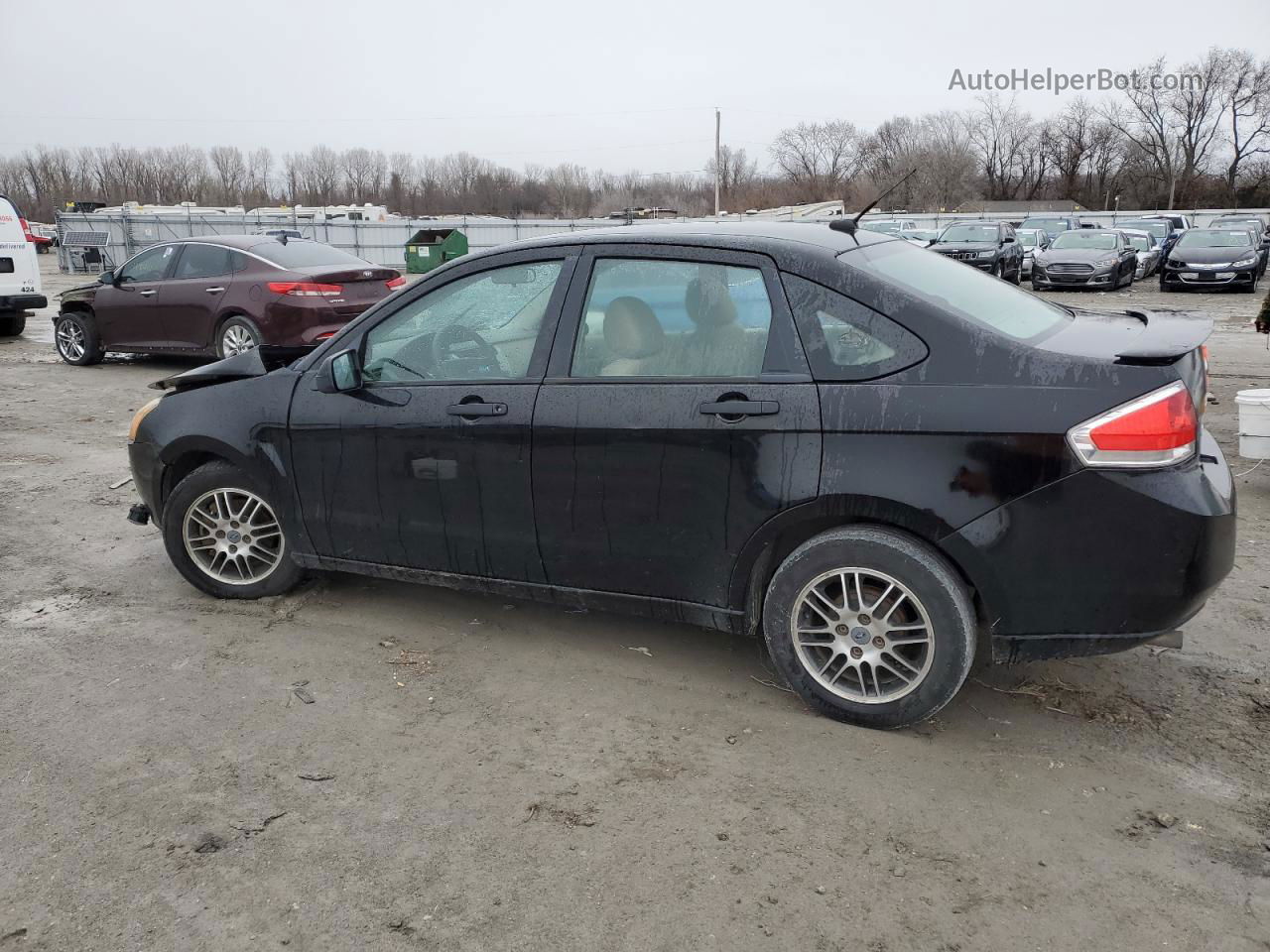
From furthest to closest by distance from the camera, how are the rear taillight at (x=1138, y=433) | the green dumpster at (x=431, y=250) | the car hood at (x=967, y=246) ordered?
the green dumpster at (x=431, y=250), the car hood at (x=967, y=246), the rear taillight at (x=1138, y=433)

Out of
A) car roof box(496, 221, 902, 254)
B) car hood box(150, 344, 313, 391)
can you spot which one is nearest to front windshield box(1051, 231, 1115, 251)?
car roof box(496, 221, 902, 254)

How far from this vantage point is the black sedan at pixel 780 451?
125 inches

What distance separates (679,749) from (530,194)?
10771cm

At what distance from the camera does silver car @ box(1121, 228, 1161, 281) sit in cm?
2809

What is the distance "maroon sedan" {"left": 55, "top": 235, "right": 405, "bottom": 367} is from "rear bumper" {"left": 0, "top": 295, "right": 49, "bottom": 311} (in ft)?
9.55

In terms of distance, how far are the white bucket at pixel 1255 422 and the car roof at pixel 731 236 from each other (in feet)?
10.5

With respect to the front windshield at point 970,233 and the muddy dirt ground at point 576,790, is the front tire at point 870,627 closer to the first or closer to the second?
the muddy dirt ground at point 576,790

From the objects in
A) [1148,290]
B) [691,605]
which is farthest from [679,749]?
[1148,290]

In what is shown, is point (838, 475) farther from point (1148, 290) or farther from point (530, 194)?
point (530, 194)

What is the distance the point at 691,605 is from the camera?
379 cm

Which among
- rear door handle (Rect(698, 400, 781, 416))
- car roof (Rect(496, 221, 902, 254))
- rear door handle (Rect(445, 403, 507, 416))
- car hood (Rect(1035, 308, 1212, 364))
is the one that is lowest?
rear door handle (Rect(445, 403, 507, 416))

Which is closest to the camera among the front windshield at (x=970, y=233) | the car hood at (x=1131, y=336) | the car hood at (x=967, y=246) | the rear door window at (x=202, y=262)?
the car hood at (x=1131, y=336)

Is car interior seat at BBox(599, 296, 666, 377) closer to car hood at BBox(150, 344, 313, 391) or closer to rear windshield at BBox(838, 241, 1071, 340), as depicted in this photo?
rear windshield at BBox(838, 241, 1071, 340)

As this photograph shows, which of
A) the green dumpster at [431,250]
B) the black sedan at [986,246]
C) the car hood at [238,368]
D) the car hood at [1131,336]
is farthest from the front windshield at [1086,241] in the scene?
the car hood at [238,368]
